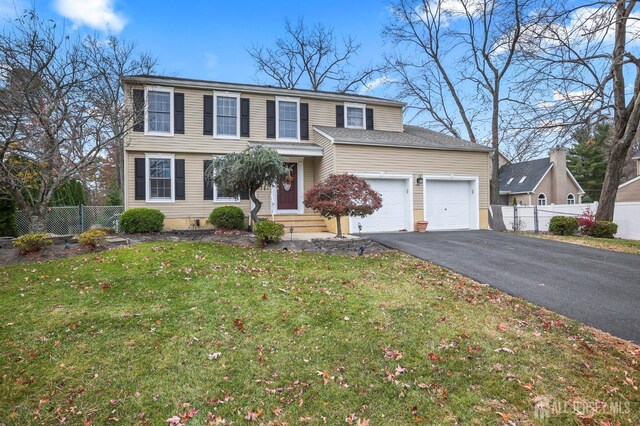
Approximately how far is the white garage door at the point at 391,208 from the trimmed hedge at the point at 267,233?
177 inches

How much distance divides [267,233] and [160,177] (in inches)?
244

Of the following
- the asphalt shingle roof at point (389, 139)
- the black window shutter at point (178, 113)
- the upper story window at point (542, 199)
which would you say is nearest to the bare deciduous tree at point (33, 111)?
the black window shutter at point (178, 113)

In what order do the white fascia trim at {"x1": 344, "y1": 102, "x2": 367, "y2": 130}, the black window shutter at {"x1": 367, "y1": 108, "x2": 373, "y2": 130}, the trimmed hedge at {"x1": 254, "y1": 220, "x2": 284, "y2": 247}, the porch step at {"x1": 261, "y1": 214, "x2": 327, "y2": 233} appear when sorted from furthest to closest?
1. the black window shutter at {"x1": 367, "y1": 108, "x2": 373, "y2": 130}
2. the white fascia trim at {"x1": 344, "y1": 102, "x2": 367, "y2": 130}
3. the porch step at {"x1": 261, "y1": 214, "x2": 327, "y2": 233}
4. the trimmed hedge at {"x1": 254, "y1": 220, "x2": 284, "y2": 247}

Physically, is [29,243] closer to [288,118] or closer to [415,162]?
[288,118]

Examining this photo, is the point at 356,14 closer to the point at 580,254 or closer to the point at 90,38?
the point at 90,38

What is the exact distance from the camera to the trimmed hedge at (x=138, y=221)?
10.9 meters

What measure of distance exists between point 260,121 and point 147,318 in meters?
10.9

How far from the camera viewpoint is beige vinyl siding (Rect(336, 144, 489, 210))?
12641mm

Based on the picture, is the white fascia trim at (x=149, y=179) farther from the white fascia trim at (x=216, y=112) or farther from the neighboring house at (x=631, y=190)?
the neighboring house at (x=631, y=190)

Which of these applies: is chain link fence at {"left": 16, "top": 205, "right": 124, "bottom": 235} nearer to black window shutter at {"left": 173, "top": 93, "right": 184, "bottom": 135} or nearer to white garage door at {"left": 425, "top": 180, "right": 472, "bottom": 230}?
black window shutter at {"left": 173, "top": 93, "right": 184, "bottom": 135}

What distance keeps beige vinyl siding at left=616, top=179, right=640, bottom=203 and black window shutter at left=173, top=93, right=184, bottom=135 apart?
26.8 meters

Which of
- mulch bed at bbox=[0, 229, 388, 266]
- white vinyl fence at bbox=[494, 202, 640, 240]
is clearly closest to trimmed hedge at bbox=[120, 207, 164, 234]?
mulch bed at bbox=[0, 229, 388, 266]

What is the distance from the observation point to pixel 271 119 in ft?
46.6

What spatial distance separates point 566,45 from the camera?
996 cm
